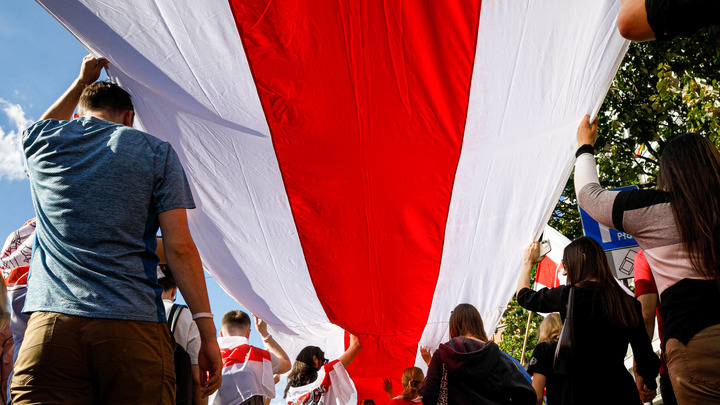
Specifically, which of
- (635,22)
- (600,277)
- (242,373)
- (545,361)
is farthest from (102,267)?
(545,361)

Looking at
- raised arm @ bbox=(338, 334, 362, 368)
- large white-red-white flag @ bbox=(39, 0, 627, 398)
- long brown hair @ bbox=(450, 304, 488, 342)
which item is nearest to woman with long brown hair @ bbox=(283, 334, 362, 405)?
raised arm @ bbox=(338, 334, 362, 368)

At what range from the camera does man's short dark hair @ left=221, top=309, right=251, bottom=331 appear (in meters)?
3.96

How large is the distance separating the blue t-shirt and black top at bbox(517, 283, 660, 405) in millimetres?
1852

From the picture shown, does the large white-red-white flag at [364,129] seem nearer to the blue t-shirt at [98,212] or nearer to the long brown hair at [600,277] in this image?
the long brown hair at [600,277]

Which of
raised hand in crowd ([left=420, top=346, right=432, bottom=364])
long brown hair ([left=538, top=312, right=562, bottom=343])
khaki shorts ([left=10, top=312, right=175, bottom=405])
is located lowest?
raised hand in crowd ([left=420, top=346, right=432, bottom=364])

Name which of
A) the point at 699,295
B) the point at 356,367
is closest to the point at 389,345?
the point at 356,367

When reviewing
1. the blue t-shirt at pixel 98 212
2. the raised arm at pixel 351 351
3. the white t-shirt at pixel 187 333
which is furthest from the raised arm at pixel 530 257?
the blue t-shirt at pixel 98 212

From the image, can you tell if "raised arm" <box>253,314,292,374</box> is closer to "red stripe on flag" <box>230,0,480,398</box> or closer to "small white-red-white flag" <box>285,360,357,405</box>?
"small white-red-white flag" <box>285,360,357,405</box>

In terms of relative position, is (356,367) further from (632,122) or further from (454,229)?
(632,122)

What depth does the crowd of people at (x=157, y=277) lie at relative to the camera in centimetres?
142

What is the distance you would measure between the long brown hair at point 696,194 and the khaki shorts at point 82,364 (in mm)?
1744

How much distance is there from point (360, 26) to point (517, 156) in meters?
1.30

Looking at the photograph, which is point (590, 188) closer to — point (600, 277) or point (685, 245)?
point (685, 245)

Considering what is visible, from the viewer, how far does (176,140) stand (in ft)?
10.2
